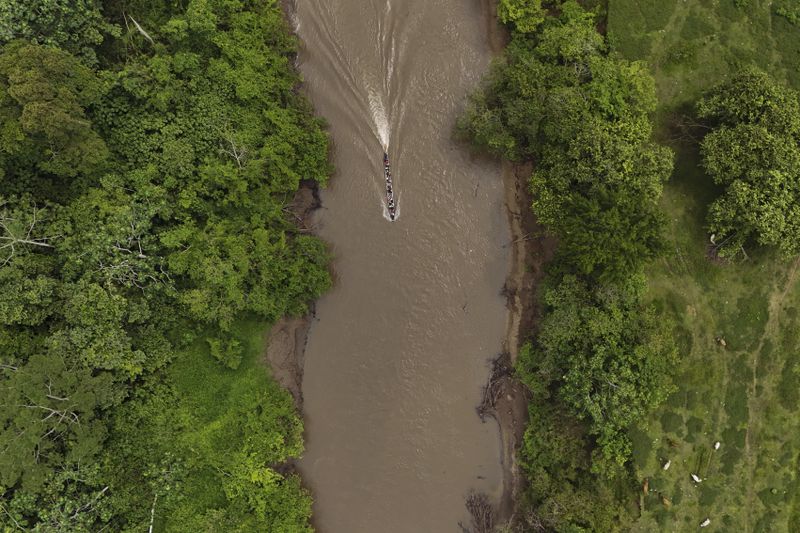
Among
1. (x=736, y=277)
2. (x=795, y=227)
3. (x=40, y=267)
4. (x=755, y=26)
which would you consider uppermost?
(x=755, y=26)

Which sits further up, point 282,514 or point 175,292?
point 175,292

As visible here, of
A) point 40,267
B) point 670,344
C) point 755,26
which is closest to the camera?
point 40,267

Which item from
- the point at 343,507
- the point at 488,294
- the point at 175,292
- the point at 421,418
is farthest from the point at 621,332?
the point at 175,292

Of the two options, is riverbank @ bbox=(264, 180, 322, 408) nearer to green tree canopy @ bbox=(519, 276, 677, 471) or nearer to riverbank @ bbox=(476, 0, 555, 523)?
riverbank @ bbox=(476, 0, 555, 523)

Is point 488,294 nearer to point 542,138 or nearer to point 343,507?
point 542,138

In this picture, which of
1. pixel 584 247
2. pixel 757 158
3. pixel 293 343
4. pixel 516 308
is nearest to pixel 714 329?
pixel 757 158
